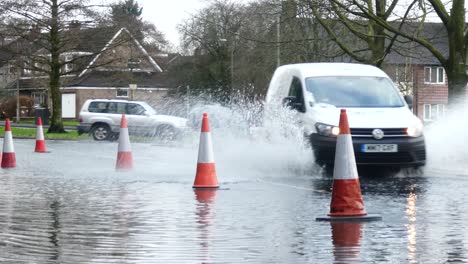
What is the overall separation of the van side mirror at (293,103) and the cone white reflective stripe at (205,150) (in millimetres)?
3803

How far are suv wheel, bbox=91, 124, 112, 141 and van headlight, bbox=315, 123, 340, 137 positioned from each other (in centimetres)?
2866

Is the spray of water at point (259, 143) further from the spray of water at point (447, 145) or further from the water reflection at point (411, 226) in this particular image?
the water reflection at point (411, 226)

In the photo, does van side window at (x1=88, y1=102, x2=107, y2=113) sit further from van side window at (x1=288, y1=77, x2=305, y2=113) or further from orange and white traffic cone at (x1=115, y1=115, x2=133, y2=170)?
orange and white traffic cone at (x1=115, y1=115, x2=133, y2=170)

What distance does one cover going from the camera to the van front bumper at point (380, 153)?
53.5 feet

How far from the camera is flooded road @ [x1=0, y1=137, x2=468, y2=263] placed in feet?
25.5

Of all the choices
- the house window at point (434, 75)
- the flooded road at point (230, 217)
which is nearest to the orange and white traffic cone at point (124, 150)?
the flooded road at point (230, 217)

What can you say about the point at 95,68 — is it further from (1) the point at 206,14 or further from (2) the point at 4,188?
(2) the point at 4,188

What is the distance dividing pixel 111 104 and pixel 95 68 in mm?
10841

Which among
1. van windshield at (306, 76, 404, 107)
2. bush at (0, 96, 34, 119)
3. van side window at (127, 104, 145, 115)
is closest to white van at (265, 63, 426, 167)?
van windshield at (306, 76, 404, 107)

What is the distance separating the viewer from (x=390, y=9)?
1358 inches

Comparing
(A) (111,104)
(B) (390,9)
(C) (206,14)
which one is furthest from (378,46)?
(C) (206,14)

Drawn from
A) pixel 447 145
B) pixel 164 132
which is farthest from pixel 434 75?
pixel 447 145

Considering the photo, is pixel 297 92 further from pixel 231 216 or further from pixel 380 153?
pixel 231 216

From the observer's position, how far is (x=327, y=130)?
16.4m
